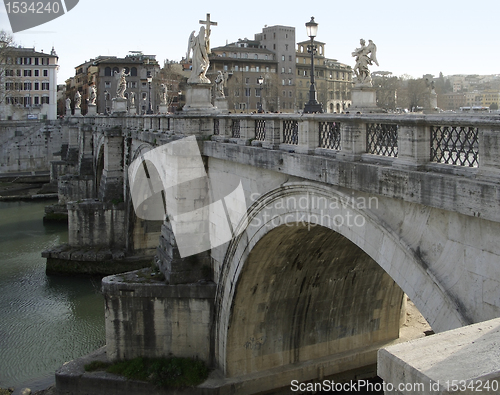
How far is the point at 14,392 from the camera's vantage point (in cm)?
1403

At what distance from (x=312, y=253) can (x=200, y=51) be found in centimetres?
544

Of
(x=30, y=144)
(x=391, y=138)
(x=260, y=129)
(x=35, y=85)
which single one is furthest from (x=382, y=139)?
(x=35, y=85)

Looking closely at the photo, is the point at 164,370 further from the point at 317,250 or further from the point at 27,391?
the point at 317,250

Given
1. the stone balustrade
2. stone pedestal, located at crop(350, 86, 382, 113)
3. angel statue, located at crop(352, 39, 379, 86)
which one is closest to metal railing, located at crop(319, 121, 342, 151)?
the stone balustrade

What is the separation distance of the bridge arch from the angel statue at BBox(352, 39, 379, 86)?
3.03 metres

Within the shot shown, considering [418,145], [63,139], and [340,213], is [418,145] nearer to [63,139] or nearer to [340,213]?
[340,213]

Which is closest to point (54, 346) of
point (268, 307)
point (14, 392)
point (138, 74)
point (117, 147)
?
point (14, 392)

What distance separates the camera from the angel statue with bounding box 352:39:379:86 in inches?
430

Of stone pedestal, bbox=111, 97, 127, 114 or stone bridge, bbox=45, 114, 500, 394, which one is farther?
stone pedestal, bbox=111, 97, 127, 114

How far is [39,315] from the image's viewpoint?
19.7 metres

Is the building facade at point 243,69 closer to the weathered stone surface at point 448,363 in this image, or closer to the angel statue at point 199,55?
the angel statue at point 199,55

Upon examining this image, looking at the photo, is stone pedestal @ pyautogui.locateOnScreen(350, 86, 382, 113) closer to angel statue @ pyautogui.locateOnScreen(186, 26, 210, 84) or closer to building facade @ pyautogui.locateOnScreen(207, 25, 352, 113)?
angel statue @ pyautogui.locateOnScreen(186, 26, 210, 84)

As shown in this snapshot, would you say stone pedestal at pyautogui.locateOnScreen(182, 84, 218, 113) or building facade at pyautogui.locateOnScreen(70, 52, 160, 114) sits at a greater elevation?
building facade at pyautogui.locateOnScreen(70, 52, 160, 114)

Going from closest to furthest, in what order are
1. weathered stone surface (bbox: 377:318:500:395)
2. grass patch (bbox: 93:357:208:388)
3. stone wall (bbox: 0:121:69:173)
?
weathered stone surface (bbox: 377:318:500:395) < grass patch (bbox: 93:357:208:388) < stone wall (bbox: 0:121:69:173)
